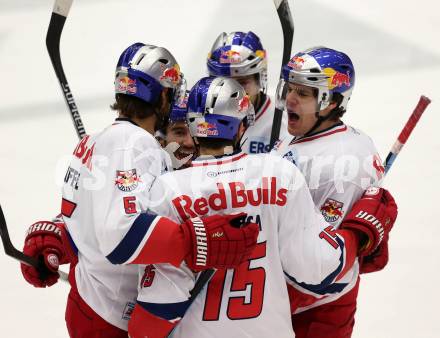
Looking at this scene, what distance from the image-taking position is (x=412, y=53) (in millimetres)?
6594

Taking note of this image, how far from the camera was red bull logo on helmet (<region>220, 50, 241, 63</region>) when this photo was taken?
3559 millimetres

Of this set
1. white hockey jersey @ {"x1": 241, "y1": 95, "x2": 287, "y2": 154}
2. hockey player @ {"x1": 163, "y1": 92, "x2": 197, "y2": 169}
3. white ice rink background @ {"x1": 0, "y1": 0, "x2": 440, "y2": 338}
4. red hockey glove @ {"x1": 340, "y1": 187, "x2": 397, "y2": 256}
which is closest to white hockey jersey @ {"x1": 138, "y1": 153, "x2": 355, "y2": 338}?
red hockey glove @ {"x1": 340, "y1": 187, "x2": 397, "y2": 256}

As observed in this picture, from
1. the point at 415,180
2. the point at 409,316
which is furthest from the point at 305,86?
the point at 415,180

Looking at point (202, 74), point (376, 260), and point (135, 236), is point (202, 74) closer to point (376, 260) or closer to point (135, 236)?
point (376, 260)

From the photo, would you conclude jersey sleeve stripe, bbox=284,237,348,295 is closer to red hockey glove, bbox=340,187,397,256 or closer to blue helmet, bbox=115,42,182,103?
red hockey glove, bbox=340,187,397,256

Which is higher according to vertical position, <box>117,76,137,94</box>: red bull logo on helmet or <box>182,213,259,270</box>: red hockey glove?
<box>117,76,137,94</box>: red bull logo on helmet

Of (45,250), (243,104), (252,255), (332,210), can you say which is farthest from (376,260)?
(45,250)

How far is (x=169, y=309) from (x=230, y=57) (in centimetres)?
141

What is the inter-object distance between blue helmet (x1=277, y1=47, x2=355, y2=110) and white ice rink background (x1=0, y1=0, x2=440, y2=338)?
148 cm

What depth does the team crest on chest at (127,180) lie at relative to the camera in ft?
8.13

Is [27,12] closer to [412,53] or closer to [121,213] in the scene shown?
[412,53]

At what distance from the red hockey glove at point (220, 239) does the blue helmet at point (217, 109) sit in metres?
0.27

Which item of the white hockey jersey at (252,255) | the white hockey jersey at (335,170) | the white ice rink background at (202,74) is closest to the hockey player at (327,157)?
the white hockey jersey at (335,170)

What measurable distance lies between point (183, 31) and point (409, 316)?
12.2ft
